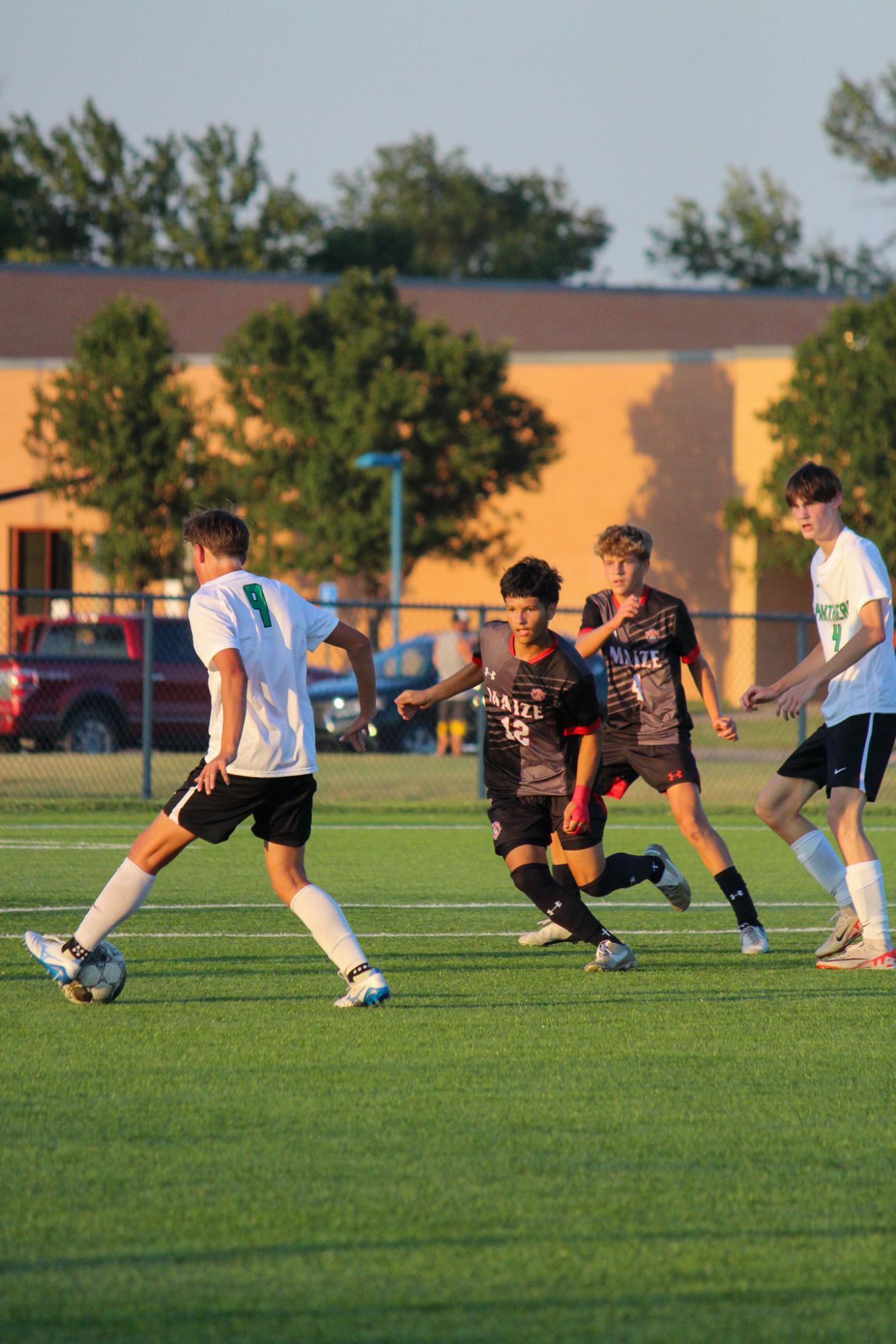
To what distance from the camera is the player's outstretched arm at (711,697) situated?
752cm

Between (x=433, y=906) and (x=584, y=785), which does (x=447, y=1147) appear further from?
(x=433, y=906)

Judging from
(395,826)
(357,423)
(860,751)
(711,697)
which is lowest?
(395,826)

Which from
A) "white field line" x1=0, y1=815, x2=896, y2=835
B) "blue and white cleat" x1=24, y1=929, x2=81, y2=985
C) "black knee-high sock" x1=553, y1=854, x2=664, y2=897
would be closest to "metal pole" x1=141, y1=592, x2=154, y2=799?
"white field line" x1=0, y1=815, x2=896, y2=835

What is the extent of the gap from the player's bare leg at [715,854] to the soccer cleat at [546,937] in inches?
28.7

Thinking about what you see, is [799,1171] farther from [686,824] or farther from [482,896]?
[482,896]

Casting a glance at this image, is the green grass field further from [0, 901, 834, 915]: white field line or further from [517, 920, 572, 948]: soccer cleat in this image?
[0, 901, 834, 915]: white field line

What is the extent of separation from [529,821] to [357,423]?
28.6 metres

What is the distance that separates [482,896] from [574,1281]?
6.25 meters

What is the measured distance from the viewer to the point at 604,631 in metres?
7.33

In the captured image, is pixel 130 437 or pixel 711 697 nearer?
pixel 711 697

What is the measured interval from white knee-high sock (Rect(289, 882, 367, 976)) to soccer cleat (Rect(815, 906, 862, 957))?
7.68 ft

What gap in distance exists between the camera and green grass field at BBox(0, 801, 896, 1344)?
10.8 ft

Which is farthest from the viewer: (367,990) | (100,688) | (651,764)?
(100,688)

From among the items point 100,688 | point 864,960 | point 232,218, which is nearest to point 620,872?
point 864,960
